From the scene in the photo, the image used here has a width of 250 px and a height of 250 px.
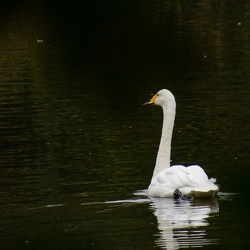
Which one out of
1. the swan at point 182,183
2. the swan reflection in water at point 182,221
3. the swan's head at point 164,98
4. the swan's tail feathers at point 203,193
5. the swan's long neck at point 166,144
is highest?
the swan's head at point 164,98

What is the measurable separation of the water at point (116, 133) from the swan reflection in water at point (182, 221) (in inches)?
0.7

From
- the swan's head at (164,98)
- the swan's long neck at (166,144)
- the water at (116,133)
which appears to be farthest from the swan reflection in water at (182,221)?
the swan's head at (164,98)

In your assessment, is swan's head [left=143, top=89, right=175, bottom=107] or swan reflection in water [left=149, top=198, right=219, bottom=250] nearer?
swan reflection in water [left=149, top=198, right=219, bottom=250]

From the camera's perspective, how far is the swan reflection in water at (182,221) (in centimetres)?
1010

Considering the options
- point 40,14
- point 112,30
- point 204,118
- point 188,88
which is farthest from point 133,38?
point 204,118

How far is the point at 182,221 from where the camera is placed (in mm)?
11312

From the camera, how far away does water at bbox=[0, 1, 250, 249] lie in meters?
10.7

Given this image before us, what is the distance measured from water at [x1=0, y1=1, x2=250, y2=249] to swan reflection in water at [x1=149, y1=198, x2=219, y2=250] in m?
0.02

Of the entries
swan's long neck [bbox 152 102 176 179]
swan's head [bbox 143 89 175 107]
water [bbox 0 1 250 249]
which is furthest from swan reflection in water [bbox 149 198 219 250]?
swan's head [bbox 143 89 175 107]

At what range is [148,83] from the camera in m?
25.8

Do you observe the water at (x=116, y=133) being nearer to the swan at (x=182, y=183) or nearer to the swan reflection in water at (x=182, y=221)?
the swan reflection in water at (x=182, y=221)

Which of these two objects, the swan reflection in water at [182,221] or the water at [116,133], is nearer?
the swan reflection in water at [182,221]

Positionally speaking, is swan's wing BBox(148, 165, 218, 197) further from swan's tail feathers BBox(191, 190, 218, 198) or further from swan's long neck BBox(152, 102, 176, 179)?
swan's long neck BBox(152, 102, 176, 179)

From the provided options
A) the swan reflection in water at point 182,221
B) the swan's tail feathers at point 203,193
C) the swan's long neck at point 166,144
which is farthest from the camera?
the swan's long neck at point 166,144
